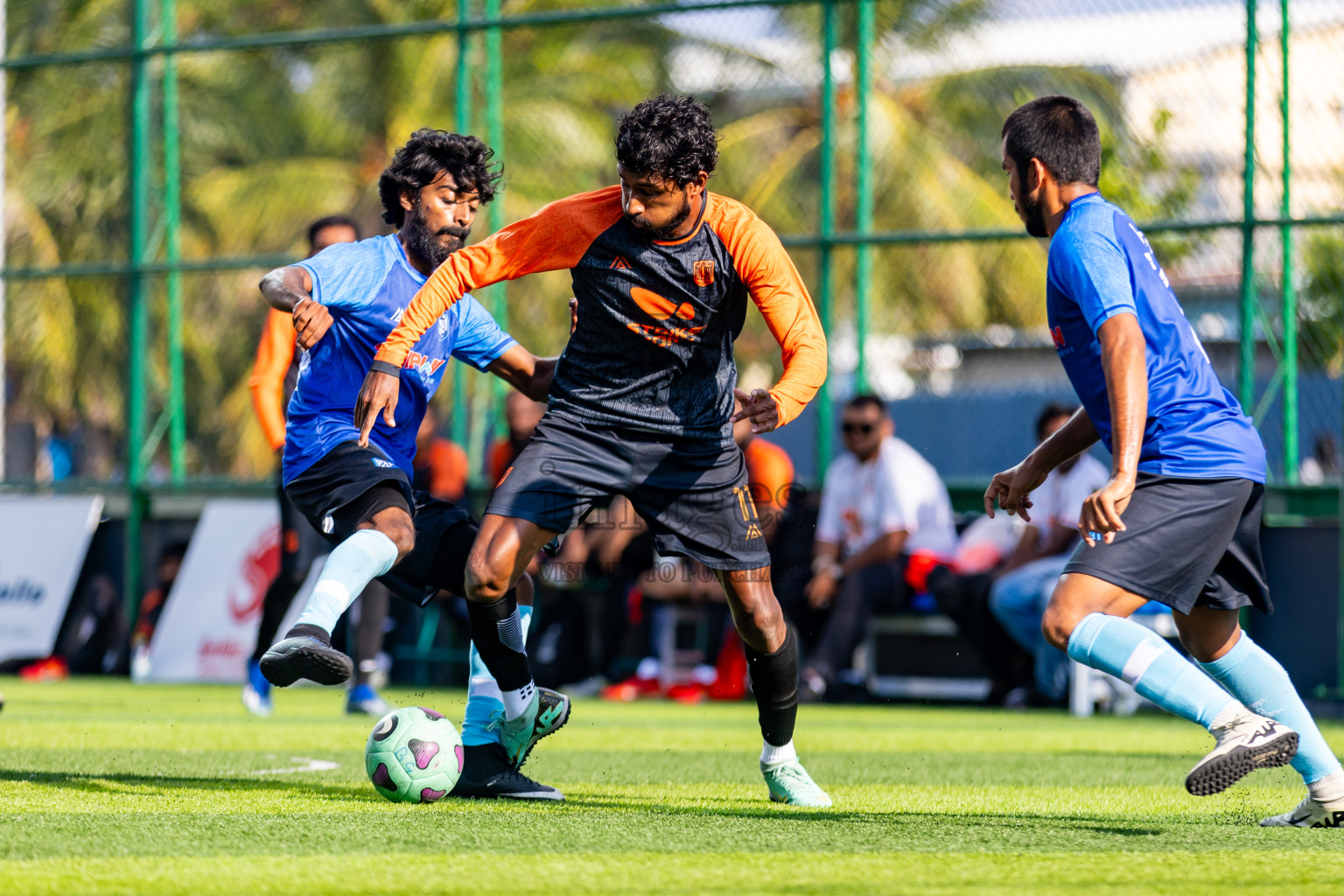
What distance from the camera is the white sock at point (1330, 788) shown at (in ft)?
14.7

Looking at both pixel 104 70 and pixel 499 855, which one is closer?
pixel 499 855

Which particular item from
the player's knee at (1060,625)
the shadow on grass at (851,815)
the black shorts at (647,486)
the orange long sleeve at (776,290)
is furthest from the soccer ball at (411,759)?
the player's knee at (1060,625)

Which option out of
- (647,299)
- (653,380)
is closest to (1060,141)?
(647,299)

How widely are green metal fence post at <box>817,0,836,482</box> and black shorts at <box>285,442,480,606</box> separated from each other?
216 inches

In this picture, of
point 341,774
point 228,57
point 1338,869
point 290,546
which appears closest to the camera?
point 1338,869

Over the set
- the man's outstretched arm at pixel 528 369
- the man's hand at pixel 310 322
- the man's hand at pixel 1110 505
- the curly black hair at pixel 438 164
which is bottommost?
the man's hand at pixel 1110 505

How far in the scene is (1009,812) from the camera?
4938mm

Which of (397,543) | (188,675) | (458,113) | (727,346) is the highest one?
(458,113)

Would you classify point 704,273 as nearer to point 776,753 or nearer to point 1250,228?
point 776,753

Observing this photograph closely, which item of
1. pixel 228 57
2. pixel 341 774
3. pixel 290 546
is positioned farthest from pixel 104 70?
pixel 341 774

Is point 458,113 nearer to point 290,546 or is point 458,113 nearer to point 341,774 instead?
point 290,546

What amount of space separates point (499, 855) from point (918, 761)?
125 inches

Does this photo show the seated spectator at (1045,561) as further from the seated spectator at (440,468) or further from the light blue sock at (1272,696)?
the light blue sock at (1272,696)

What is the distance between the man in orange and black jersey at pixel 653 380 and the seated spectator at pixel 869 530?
4.73 metres
